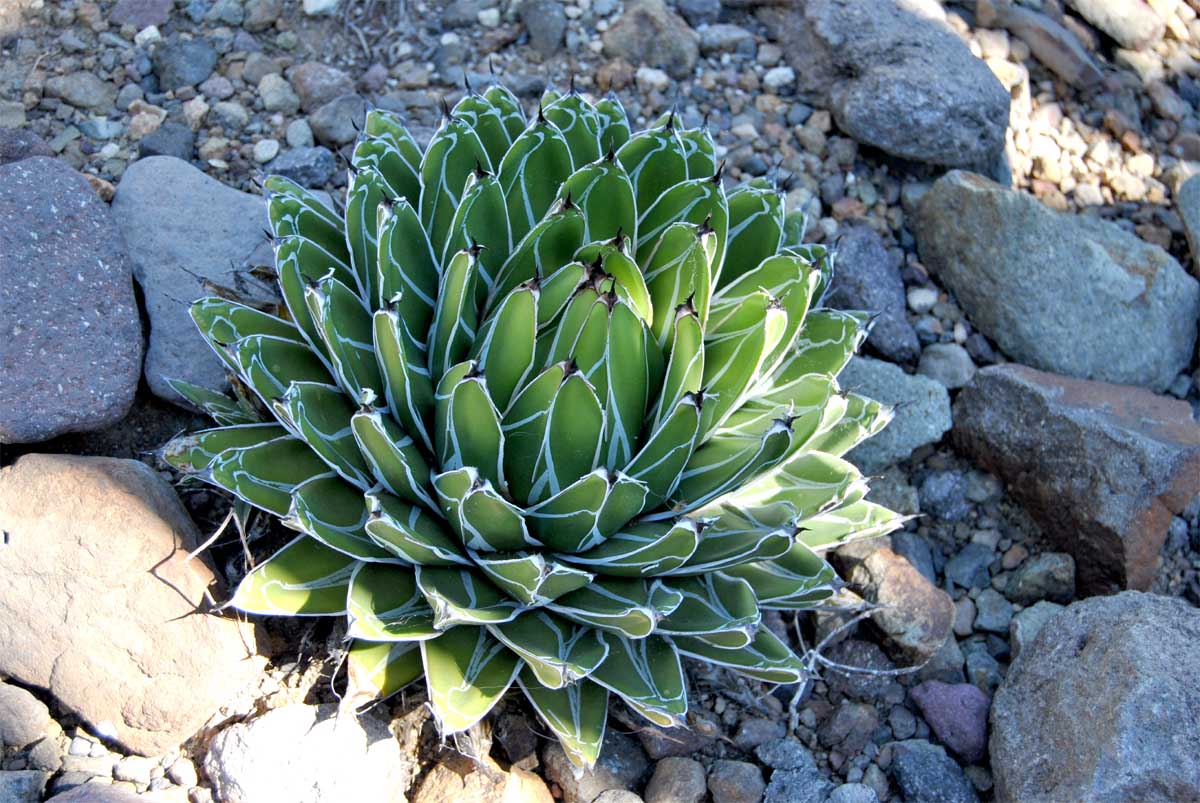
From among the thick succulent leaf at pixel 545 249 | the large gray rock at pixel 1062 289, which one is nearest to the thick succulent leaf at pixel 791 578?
the thick succulent leaf at pixel 545 249

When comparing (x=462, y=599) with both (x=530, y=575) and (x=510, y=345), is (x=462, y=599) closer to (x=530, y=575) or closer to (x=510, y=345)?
(x=530, y=575)

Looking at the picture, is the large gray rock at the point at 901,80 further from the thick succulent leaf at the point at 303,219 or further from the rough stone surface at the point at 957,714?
the thick succulent leaf at the point at 303,219

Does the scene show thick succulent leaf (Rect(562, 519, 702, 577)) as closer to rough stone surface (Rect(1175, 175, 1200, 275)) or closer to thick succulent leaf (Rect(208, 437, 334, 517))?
thick succulent leaf (Rect(208, 437, 334, 517))

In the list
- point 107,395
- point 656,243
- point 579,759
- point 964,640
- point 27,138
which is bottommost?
point 964,640

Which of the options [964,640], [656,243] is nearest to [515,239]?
[656,243]

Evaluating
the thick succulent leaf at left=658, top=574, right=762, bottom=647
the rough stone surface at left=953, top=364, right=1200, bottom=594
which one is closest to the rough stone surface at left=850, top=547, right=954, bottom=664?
the rough stone surface at left=953, top=364, right=1200, bottom=594

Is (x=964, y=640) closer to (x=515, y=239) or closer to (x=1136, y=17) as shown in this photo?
(x=515, y=239)
